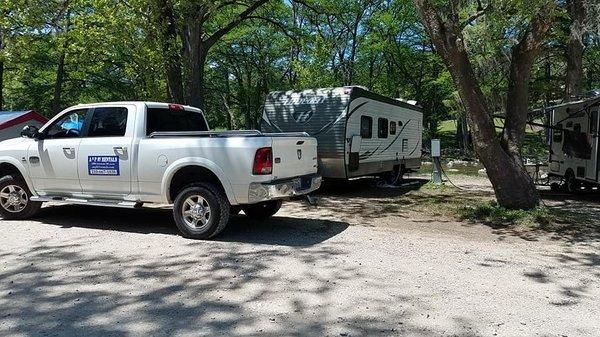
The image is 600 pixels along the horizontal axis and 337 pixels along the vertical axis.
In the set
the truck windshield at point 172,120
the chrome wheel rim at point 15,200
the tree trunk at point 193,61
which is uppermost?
the tree trunk at point 193,61

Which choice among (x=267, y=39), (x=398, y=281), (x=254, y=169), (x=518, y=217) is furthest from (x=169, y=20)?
(x=267, y=39)

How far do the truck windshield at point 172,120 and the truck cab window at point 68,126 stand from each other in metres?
1.13

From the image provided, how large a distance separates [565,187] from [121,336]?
44.8 ft

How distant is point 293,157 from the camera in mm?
7324

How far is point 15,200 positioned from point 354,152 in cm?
708

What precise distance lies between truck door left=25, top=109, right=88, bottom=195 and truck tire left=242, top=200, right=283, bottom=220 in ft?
8.60

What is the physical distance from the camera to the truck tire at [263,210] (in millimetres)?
8398

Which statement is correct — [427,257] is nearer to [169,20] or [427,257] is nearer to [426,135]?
[169,20]

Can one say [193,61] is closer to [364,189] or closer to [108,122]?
[364,189]

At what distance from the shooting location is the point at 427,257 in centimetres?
625

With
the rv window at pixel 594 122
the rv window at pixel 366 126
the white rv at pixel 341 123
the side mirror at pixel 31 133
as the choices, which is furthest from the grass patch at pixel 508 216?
the side mirror at pixel 31 133

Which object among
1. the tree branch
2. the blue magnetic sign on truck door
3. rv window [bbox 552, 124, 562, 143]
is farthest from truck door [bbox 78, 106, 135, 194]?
rv window [bbox 552, 124, 562, 143]

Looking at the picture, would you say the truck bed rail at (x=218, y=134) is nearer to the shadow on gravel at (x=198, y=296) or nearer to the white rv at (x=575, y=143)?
the shadow on gravel at (x=198, y=296)

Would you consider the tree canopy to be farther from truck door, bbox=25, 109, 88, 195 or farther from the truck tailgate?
truck door, bbox=25, 109, 88, 195
